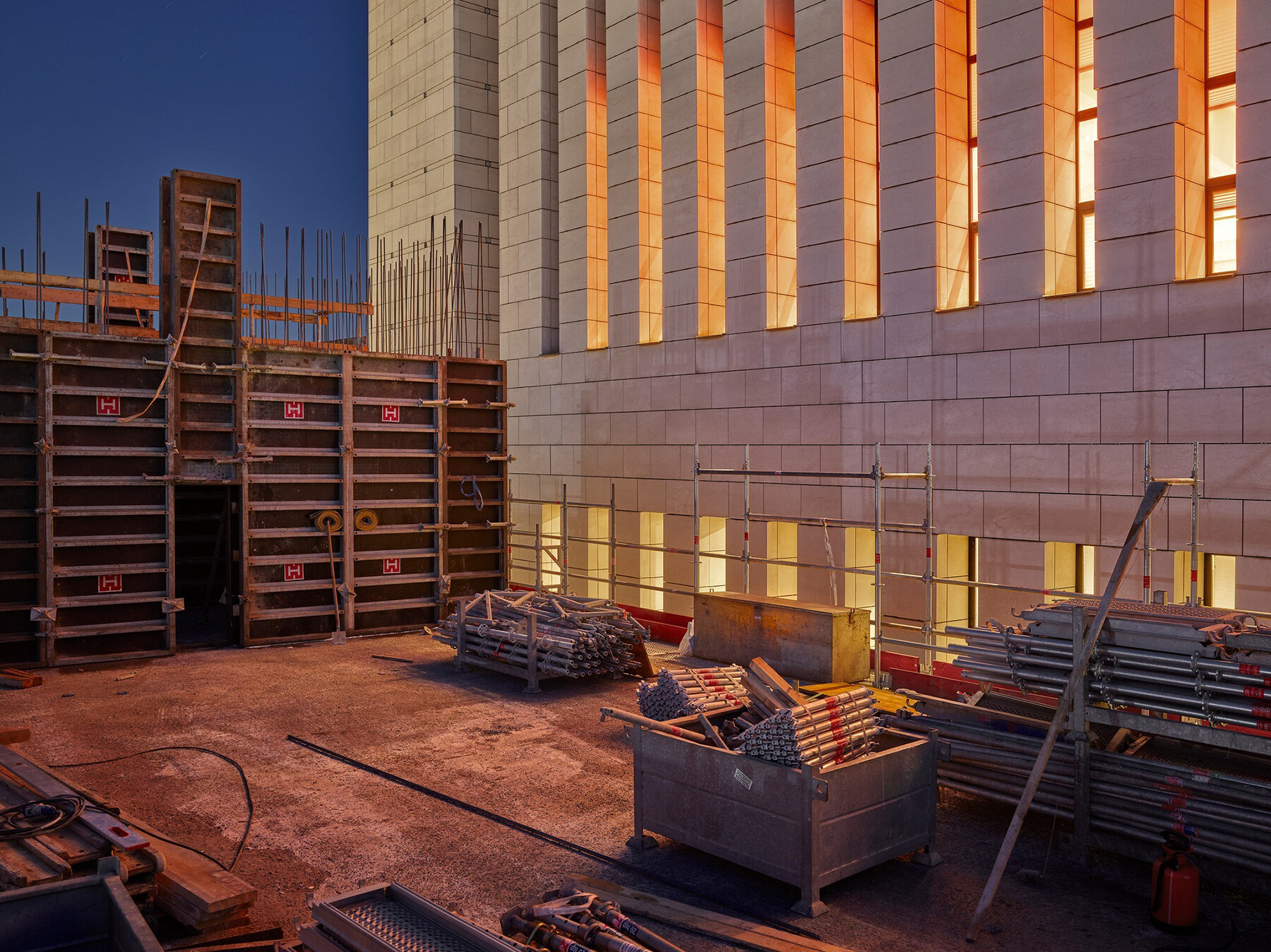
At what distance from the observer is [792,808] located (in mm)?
6930

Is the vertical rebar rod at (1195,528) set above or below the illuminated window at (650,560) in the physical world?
above

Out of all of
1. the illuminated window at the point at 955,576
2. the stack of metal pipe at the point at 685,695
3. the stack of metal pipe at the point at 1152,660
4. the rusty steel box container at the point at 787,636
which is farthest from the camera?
the illuminated window at the point at 955,576

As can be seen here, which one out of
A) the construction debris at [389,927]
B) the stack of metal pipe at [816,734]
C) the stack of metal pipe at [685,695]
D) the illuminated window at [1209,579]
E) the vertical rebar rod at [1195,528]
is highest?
the vertical rebar rod at [1195,528]

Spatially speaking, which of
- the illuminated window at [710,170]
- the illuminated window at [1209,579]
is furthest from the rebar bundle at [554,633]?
the illuminated window at [710,170]

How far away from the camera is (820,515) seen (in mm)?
17375

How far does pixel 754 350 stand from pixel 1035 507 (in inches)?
239

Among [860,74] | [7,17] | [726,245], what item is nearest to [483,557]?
[726,245]

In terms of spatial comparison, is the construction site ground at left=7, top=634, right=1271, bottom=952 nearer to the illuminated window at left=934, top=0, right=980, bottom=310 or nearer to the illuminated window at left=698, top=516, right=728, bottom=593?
the illuminated window at left=698, top=516, right=728, bottom=593

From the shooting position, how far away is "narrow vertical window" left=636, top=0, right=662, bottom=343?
20.9 meters

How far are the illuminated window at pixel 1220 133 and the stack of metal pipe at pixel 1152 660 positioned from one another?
715cm

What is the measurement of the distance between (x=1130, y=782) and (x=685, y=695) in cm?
361

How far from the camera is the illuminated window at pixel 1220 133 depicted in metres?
13.3

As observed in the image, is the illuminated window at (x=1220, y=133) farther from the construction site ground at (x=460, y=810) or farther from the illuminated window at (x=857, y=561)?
the construction site ground at (x=460, y=810)

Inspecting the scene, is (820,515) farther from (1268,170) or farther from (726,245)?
(1268,170)
